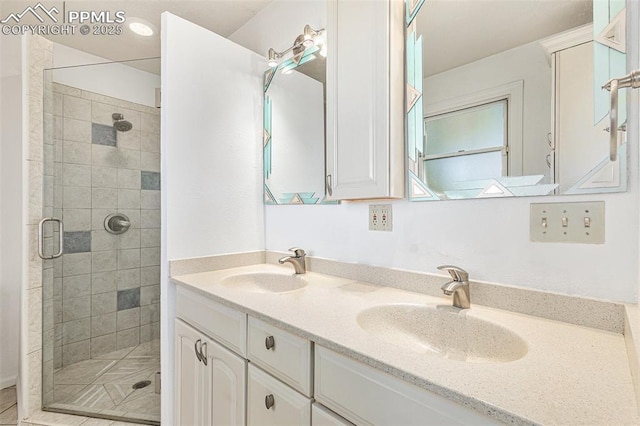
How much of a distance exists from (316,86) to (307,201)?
600 mm

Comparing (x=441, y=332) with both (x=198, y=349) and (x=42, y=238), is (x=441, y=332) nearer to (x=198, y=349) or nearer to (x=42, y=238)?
(x=198, y=349)

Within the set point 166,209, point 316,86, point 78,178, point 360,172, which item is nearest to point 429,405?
point 360,172

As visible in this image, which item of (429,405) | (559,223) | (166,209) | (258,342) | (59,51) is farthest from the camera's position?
(59,51)

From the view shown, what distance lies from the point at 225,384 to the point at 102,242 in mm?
1507

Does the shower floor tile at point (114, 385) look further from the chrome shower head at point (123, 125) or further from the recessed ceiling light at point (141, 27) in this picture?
the recessed ceiling light at point (141, 27)

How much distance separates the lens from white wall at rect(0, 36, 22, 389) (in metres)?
A: 1.99

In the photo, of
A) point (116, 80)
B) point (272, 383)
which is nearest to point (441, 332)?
point (272, 383)

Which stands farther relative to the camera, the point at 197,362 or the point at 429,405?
the point at 197,362

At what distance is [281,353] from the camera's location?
90cm

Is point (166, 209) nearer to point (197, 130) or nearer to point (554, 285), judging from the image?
Result: point (197, 130)

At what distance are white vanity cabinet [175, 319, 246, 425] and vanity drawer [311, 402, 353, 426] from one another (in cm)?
34

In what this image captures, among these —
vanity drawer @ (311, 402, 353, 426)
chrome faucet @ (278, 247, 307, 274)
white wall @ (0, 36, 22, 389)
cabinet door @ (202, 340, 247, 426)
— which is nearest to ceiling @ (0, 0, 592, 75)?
white wall @ (0, 36, 22, 389)

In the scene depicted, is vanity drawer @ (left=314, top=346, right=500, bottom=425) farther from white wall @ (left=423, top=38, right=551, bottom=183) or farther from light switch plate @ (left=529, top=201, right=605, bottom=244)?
white wall @ (left=423, top=38, right=551, bottom=183)

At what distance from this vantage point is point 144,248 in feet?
6.93
